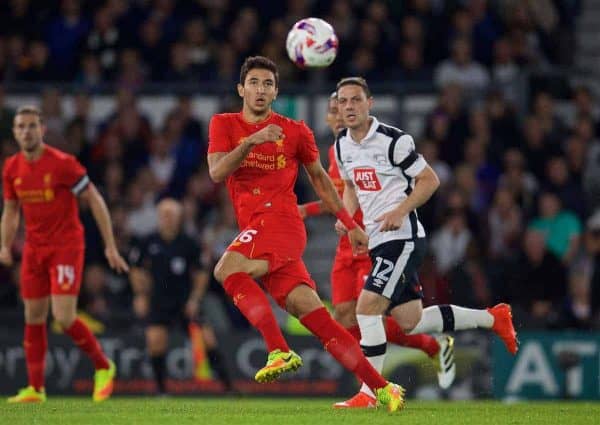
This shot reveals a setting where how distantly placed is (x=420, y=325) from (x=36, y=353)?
3.46 metres

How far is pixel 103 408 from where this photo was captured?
34.9 feet

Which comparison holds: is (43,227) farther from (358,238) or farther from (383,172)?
(358,238)

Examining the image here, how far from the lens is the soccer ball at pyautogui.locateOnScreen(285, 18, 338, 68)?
37.6 feet

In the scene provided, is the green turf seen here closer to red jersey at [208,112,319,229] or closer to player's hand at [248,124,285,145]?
red jersey at [208,112,319,229]

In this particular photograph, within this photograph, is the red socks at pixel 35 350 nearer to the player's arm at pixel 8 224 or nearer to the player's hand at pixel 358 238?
the player's arm at pixel 8 224

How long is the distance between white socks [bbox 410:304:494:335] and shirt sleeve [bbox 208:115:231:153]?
2437 mm

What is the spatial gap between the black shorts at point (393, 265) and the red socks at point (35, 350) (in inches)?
131

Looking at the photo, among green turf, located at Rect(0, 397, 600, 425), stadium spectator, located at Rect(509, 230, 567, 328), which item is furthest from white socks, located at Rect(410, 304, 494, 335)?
stadium spectator, located at Rect(509, 230, 567, 328)

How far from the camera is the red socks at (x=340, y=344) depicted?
9359 millimetres

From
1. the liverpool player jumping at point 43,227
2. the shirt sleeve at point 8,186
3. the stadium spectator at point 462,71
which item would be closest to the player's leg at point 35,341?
the liverpool player jumping at point 43,227

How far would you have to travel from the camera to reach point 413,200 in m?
10.1

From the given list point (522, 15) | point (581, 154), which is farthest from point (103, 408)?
point (522, 15)

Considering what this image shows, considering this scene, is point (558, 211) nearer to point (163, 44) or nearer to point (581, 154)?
point (581, 154)

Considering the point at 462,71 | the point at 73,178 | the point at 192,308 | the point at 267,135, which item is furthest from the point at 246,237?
the point at 462,71
